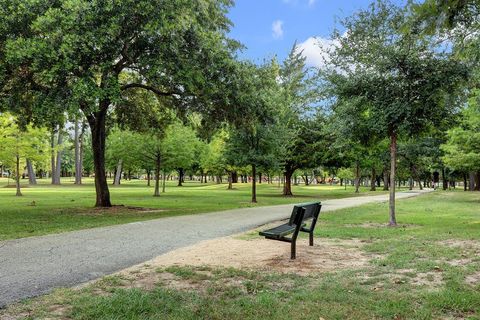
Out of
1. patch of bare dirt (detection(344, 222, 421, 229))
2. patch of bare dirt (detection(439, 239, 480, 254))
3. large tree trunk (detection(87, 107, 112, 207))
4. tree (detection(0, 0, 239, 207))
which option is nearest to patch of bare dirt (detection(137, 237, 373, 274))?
patch of bare dirt (detection(439, 239, 480, 254))

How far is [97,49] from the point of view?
1409 centimetres

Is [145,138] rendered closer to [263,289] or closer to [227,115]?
[227,115]

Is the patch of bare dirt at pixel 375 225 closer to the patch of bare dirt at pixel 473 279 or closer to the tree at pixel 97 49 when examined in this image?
the patch of bare dirt at pixel 473 279

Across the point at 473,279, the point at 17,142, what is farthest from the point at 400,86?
the point at 17,142

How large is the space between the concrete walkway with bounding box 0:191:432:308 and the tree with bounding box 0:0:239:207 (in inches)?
184

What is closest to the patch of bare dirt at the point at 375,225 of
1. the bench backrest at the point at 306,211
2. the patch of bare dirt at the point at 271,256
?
the patch of bare dirt at the point at 271,256

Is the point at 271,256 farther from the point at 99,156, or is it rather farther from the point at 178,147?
the point at 178,147

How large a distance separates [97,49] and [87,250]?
7.99 m

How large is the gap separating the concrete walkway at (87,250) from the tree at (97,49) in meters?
4.67

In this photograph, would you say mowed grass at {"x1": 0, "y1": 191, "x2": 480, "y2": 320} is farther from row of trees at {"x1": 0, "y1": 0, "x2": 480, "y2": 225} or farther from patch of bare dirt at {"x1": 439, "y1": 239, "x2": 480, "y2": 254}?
row of trees at {"x1": 0, "y1": 0, "x2": 480, "y2": 225}

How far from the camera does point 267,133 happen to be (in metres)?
24.8

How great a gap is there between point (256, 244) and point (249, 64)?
9681mm

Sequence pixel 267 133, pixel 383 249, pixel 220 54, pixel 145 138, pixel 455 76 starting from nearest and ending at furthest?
pixel 383 249
pixel 455 76
pixel 220 54
pixel 267 133
pixel 145 138

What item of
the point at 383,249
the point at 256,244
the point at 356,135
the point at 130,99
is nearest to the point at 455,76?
the point at 356,135
